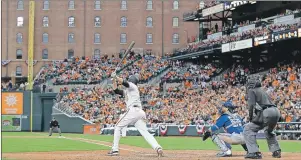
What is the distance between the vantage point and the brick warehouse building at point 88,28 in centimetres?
7844

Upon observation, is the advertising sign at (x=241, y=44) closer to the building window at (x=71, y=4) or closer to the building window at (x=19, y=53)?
the building window at (x=71, y=4)

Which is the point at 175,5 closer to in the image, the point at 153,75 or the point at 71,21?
the point at 71,21

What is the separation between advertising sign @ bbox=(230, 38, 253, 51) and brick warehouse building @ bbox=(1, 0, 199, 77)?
31.9 meters

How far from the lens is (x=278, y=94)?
1469 inches

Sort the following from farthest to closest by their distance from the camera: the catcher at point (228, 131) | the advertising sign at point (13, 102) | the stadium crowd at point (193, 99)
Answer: the advertising sign at point (13, 102), the stadium crowd at point (193, 99), the catcher at point (228, 131)

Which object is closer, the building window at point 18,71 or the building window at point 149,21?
the building window at point 18,71

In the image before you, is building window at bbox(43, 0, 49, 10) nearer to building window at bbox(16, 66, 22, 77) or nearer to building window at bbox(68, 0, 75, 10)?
building window at bbox(68, 0, 75, 10)

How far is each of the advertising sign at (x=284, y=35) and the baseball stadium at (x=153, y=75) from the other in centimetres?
8

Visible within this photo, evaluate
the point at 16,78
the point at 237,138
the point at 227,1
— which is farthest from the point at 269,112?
the point at 16,78

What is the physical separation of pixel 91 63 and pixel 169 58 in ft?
31.5

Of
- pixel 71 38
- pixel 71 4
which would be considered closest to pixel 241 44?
pixel 71 38

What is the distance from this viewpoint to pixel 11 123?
177 ft

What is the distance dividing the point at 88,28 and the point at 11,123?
27482 millimetres

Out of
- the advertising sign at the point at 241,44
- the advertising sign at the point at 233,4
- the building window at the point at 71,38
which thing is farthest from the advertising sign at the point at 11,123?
the building window at the point at 71,38
